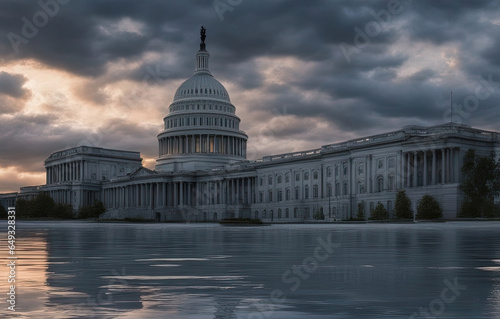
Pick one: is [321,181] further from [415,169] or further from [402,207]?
[402,207]

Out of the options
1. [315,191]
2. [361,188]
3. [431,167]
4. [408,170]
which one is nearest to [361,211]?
[408,170]

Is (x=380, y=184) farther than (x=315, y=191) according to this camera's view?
No

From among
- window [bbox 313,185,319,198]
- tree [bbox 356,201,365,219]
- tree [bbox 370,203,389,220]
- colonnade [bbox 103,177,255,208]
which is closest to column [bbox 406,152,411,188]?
tree [bbox 356,201,365,219]

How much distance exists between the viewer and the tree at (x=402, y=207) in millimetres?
104312

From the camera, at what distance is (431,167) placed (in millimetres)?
114875

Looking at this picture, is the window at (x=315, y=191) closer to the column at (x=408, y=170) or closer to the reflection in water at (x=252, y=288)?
the column at (x=408, y=170)

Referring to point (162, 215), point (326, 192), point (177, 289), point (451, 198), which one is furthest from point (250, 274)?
point (162, 215)

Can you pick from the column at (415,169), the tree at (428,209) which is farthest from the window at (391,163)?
the tree at (428,209)

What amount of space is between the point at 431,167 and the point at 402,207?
49.1 ft

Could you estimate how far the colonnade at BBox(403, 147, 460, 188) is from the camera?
356ft

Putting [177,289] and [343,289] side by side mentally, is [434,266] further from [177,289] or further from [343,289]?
[177,289]

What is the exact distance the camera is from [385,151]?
12131 centimetres

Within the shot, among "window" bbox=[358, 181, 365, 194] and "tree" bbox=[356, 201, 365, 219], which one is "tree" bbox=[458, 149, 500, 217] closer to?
"tree" bbox=[356, 201, 365, 219]

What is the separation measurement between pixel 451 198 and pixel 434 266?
9023 cm
